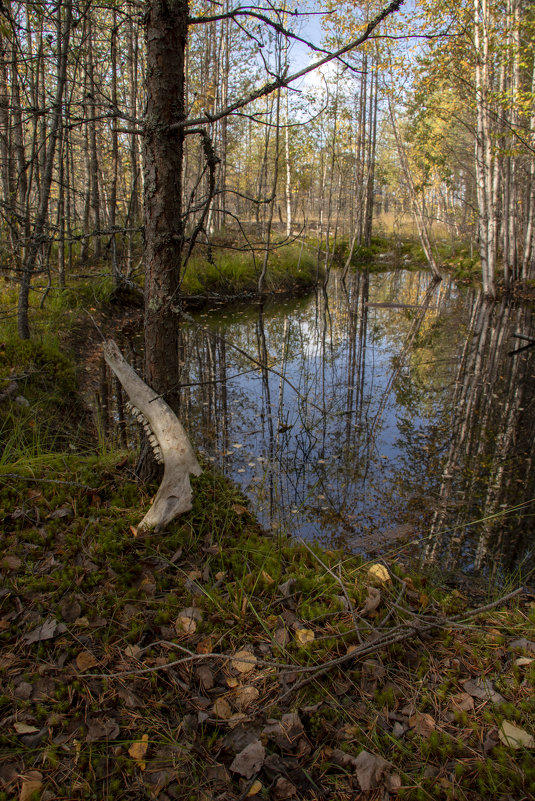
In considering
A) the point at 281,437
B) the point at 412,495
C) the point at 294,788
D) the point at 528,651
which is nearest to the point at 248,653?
the point at 294,788

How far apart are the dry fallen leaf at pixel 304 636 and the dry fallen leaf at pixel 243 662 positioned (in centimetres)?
23

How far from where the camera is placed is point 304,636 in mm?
2152

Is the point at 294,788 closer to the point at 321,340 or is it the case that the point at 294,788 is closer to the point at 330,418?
the point at 330,418

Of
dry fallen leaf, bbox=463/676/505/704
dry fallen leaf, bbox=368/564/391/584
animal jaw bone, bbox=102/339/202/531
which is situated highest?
animal jaw bone, bbox=102/339/202/531

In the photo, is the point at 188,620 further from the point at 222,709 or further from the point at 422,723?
the point at 422,723

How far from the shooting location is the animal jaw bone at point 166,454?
2.72 metres

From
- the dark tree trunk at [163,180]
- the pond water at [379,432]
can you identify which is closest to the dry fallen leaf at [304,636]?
the pond water at [379,432]

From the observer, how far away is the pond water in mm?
3695

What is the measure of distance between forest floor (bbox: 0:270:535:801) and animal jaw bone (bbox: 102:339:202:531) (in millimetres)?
124

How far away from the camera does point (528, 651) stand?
209 centimetres

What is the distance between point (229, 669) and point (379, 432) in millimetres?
A: 3883

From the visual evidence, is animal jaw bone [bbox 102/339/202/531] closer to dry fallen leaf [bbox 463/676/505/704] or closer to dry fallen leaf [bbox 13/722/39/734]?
dry fallen leaf [bbox 13/722/39/734]

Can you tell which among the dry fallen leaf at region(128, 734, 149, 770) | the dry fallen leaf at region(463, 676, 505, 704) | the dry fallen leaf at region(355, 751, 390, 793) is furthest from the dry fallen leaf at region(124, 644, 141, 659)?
the dry fallen leaf at region(463, 676, 505, 704)

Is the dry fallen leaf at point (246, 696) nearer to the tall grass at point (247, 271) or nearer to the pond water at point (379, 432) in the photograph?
the pond water at point (379, 432)
